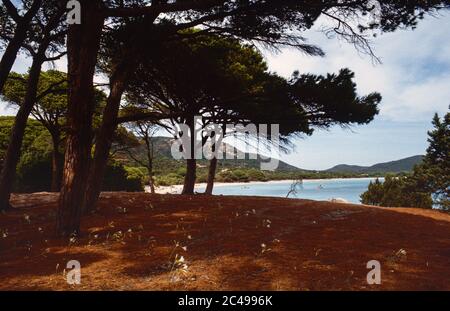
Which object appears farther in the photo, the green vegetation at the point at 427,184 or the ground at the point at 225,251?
the green vegetation at the point at 427,184

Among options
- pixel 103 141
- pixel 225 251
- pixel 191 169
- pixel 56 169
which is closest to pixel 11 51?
pixel 103 141

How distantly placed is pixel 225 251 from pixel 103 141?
5.04 meters

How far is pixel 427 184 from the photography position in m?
36.1

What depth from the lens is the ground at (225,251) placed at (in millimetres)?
4477

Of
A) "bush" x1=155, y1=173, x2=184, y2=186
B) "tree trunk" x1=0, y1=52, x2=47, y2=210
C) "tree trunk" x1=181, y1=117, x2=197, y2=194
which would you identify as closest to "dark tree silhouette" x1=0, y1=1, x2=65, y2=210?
"tree trunk" x1=0, y1=52, x2=47, y2=210

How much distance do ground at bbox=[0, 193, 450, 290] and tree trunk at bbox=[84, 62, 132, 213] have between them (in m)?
0.55

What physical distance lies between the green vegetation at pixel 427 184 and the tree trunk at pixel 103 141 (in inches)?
1291

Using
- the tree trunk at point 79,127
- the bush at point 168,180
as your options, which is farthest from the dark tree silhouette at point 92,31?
the bush at point 168,180

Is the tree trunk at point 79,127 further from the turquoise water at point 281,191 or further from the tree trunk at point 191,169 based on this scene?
the turquoise water at point 281,191

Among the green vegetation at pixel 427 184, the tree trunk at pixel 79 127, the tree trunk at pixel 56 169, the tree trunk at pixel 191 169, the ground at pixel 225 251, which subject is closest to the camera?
the ground at pixel 225 251

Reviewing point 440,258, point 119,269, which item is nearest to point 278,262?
point 119,269

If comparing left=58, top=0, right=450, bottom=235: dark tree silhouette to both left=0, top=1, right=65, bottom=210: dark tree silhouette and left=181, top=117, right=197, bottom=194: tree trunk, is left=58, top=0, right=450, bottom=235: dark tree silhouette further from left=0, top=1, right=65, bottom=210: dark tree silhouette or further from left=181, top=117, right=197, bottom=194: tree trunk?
left=181, top=117, right=197, bottom=194: tree trunk
